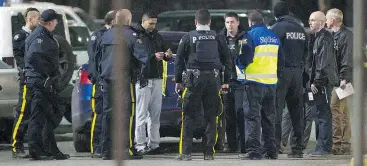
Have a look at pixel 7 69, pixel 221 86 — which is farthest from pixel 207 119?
pixel 7 69

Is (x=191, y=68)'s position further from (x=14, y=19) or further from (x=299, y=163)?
(x=14, y=19)

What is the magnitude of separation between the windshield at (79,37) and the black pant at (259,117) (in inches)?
300

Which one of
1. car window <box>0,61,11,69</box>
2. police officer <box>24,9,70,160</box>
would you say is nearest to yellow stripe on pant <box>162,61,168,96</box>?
police officer <box>24,9,70,160</box>

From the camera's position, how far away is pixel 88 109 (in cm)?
1363

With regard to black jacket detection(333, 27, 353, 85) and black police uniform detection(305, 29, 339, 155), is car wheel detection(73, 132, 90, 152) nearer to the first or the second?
black police uniform detection(305, 29, 339, 155)

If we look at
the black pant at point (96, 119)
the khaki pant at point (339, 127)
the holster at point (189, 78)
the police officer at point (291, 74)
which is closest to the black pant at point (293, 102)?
the police officer at point (291, 74)

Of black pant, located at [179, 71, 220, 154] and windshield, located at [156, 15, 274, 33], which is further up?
windshield, located at [156, 15, 274, 33]

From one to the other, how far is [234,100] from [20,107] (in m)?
2.53

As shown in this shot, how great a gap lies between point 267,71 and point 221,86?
1.74 feet

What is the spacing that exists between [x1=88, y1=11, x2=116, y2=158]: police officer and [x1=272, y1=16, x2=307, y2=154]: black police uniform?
192 cm

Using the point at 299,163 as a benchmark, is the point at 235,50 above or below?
above

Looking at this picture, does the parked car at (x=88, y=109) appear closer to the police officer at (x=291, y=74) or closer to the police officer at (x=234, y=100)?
the police officer at (x=234, y=100)

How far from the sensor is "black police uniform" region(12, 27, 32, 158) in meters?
12.9

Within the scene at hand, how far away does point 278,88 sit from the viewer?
41.9ft
